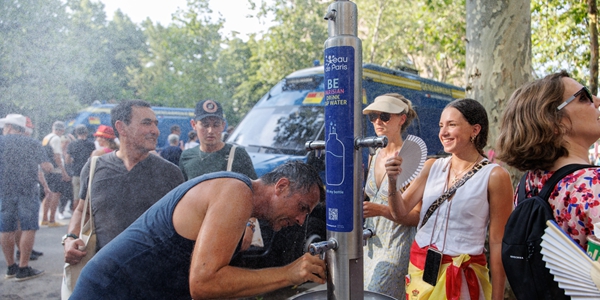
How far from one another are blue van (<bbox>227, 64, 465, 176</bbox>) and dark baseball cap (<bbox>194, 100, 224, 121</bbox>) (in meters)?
1.12

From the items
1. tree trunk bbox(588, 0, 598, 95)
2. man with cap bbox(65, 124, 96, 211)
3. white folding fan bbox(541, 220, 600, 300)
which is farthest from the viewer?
tree trunk bbox(588, 0, 598, 95)

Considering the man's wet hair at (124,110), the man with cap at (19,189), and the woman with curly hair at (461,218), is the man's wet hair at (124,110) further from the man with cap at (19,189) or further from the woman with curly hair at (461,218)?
the woman with curly hair at (461,218)

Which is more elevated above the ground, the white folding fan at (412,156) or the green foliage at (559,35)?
the green foliage at (559,35)

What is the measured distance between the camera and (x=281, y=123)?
5062 mm

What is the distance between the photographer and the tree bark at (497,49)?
3.43 meters

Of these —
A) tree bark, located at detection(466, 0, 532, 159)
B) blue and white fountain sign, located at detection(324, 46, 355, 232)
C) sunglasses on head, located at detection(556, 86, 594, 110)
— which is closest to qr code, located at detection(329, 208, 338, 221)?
blue and white fountain sign, located at detection(324, 46, 355, 232)

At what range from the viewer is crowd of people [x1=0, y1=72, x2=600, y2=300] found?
143 centimetres

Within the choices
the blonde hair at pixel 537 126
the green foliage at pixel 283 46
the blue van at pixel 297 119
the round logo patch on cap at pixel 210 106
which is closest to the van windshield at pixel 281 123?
the blue van at pixel 297 119

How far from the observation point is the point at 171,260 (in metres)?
1.51

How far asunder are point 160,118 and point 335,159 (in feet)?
5.94

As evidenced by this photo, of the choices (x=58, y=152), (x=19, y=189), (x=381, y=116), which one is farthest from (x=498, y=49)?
(x=19, y=189)

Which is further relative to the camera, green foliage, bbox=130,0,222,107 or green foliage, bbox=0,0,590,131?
green foliage, bbox=130,0,222,107

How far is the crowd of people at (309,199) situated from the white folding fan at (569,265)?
10 centimetres

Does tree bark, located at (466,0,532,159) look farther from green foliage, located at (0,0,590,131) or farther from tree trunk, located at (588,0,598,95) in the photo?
tree trunk, located at (588,0,598,95)
